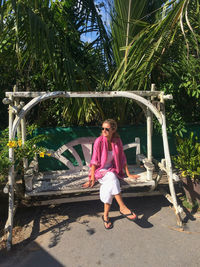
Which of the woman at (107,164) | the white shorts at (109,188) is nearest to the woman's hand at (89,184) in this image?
the woman at (107,164)

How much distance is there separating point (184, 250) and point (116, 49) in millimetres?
2984

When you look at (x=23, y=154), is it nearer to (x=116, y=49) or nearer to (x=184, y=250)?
(x=184, y=250)

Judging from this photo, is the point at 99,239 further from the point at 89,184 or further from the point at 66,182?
the point at 66,182

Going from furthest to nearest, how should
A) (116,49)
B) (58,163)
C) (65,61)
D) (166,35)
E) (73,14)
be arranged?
(58,163) → (73,14) → (116,49) → (65,61) → (166,35)

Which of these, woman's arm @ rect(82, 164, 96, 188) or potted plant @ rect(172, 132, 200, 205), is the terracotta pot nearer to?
potted plant @ rect(172, 132, 200, 205)

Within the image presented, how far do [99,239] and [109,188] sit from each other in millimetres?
572

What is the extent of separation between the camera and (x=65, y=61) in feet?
10.6

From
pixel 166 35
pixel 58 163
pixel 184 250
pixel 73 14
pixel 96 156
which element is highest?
pixel 73 14

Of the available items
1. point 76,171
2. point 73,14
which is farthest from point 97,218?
point 73,14

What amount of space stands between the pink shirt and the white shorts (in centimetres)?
16

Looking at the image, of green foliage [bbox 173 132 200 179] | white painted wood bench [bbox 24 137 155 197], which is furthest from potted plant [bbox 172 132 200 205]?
white painted wood bench [bbox 24 137 155 197]

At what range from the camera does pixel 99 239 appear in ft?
8.14

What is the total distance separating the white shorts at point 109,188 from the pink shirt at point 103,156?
0.16m

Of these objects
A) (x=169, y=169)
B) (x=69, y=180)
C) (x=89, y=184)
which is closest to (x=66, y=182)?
(x=69, y=180)
